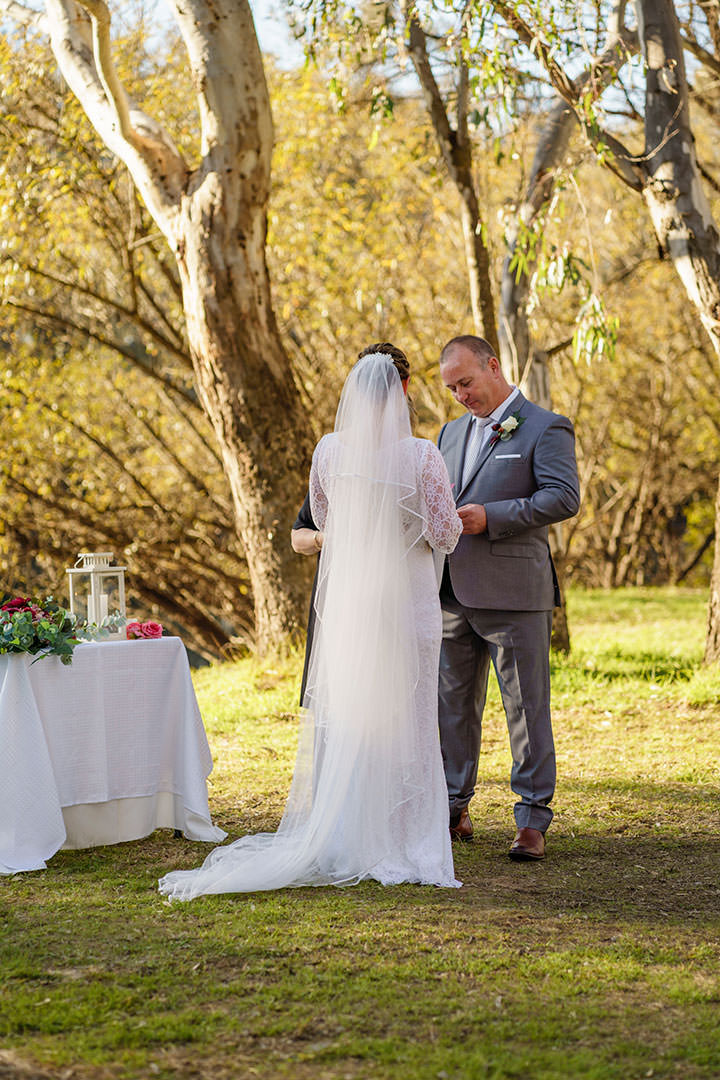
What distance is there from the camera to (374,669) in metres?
4.58

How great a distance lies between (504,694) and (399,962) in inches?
63.1

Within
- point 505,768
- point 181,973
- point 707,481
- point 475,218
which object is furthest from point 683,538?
point 181,973

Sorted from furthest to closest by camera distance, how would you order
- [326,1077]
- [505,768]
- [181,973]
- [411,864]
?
[505,768] → [411,864] → [181,973] → [326,1077]

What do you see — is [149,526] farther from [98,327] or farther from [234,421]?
[234,421]

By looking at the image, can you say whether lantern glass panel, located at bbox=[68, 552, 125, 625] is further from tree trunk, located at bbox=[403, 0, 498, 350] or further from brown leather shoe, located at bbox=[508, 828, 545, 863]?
tree trunk, located at bbox=[403, 0, 498, 350]

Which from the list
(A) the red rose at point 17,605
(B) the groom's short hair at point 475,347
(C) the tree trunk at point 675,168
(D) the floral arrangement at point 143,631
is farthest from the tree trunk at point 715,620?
(A) the red rose at point 17,605

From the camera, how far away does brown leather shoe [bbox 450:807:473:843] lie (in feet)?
16.8

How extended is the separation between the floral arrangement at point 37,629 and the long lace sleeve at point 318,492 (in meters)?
1.14

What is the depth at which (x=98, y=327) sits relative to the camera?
13984 millimetres

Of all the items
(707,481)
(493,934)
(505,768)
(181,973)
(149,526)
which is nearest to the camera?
(181,973)

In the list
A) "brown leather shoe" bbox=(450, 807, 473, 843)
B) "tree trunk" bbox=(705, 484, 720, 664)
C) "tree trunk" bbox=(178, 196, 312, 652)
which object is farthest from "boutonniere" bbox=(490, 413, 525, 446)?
"tree trunk" bbox=(178, 196, 312, 652)

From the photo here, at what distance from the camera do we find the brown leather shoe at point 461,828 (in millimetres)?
5133

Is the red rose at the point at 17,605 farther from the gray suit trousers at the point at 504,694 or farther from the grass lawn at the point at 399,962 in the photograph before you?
the gray suit trousers at the point at 504,694

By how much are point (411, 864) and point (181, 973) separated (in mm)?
1251
